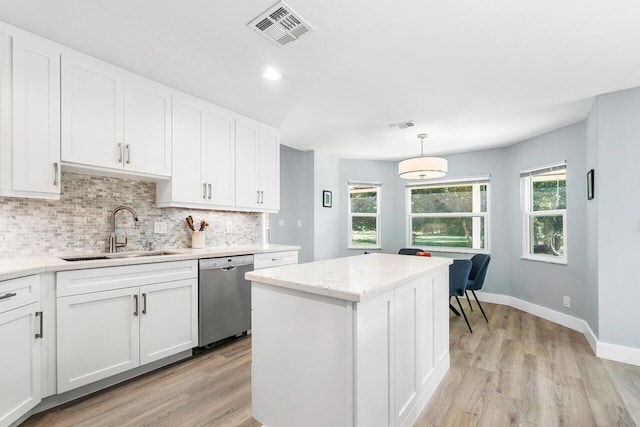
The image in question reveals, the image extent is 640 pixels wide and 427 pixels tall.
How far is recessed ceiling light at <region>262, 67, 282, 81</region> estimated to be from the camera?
2.40m

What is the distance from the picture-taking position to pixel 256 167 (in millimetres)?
3547

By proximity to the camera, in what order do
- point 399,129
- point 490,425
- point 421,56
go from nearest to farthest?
point 490,425, point 421,56, point 399,129

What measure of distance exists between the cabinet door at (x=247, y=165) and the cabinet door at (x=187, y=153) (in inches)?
17.0

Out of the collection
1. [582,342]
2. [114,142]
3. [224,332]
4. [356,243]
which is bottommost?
[582,342]

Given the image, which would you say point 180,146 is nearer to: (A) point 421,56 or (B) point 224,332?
(B) point 224,332

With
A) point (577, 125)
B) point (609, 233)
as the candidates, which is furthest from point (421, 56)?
point (577, 125)

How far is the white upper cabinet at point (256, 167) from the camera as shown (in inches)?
133

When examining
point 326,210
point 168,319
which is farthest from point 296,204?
point 168,319

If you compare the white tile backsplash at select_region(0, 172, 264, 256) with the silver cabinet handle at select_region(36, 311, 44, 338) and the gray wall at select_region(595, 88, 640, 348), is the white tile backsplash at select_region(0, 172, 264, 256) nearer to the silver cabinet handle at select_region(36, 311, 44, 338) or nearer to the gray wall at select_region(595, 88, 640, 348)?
the silver cabinet handle at select_region(36, 311, 44, 338)

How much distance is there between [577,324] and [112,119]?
508 cm

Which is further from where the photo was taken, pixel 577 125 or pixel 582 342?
pixel 577 125

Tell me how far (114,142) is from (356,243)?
13.7ft

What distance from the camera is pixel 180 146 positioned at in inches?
111

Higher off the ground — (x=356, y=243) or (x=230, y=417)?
(x=356, y=243)
